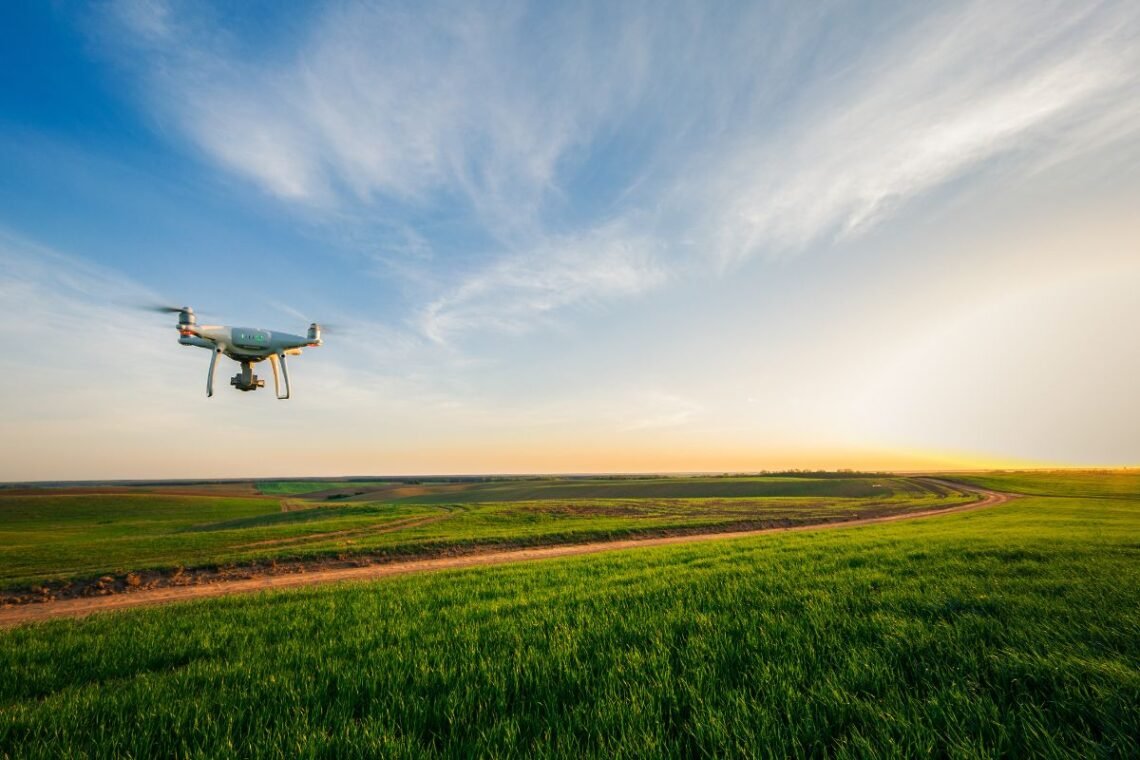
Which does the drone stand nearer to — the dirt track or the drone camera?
the drone camera

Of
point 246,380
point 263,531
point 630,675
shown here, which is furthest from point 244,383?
point 263,531

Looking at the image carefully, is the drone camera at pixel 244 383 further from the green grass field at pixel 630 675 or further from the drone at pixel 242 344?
the green grass field at pixel 630 675

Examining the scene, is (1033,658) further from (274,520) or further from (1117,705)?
(274,520)

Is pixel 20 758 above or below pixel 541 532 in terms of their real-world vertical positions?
above

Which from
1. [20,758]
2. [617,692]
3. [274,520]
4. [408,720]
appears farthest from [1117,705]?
[274,520]

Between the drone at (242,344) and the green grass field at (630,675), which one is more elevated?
the drone at (242,344)

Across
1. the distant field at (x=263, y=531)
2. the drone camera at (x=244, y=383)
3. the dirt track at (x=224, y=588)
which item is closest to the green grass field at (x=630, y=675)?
the drone camera at (x=244, y=383)

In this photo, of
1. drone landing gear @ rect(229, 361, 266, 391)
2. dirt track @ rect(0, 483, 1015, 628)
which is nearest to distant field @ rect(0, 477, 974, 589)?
dirt track @ rect(0, 483, 1015, 628)
